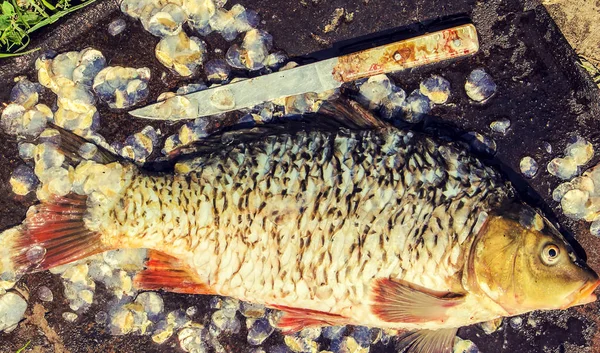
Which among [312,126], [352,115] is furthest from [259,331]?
[352,115]

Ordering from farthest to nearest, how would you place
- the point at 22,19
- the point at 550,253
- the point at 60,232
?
1. the point at 22,19
2. the point at 60,232
3. the point at 550,253

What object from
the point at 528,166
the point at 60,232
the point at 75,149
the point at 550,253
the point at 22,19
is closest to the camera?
the point at 550,253

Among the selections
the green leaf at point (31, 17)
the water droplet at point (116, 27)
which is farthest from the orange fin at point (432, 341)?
the green leaf at point (31, 17)

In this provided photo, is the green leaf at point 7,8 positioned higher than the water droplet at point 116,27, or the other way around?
the green leaf at point 7,8

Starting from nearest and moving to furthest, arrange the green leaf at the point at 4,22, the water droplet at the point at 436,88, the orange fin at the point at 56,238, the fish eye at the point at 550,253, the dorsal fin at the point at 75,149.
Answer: the fish eye at the point at 550,253, the orange fin at the point at 56,238, the dorsal fin at the point at 75,149, the green leaf at the point at 4,22, the water droplet at the point at 436,88

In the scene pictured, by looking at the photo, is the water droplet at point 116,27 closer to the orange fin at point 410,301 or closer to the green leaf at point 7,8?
the green leaf at point 7,8

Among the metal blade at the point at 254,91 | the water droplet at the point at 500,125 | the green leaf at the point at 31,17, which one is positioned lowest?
the water droplet at the point at 500,125

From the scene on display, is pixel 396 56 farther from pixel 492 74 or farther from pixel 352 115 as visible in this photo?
pixel 492 74

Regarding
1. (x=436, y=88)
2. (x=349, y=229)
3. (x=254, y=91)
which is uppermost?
(x=254, y=91)
